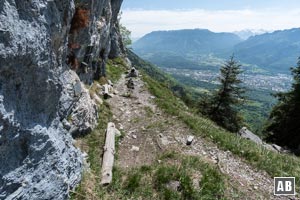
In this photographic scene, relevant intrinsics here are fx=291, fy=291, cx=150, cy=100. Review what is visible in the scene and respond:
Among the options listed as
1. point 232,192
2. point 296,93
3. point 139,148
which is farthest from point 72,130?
point 296,93

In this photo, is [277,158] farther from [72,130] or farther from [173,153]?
[72,130]

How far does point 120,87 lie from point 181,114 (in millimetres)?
10848

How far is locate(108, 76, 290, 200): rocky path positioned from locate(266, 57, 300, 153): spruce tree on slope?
16006mm

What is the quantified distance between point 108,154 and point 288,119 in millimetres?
23709

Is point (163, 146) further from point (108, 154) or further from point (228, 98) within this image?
point (228, 98)

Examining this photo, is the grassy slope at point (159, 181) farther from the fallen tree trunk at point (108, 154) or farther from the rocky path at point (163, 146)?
the rocky path at point (163, 146)

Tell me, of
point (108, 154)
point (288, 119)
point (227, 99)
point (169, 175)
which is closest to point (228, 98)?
point (227, 99)

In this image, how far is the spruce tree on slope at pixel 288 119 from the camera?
2959 centimetres

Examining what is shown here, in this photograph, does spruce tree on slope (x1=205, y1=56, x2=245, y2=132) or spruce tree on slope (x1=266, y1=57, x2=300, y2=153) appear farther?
spruce tree on slope (x1=205, y1=56, x2=245, y2=132)

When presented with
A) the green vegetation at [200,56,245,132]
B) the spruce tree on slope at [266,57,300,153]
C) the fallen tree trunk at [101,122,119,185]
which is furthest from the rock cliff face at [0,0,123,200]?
the spruce tree on slope at [266,57,300,153]

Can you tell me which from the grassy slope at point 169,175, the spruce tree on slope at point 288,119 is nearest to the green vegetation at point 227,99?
the spruce tree on slope at point 288,119

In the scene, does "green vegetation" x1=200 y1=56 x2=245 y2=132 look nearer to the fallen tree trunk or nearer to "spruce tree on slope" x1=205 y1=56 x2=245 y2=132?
"spruce tree on slope" x1=205 y1=56 x2=245 y2=132

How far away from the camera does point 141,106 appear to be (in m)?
22.1

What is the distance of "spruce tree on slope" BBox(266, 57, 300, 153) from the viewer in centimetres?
2959
